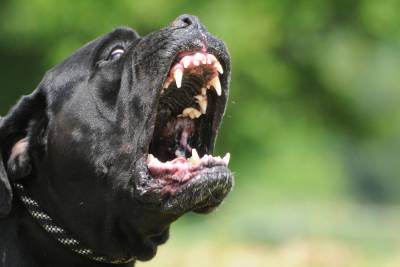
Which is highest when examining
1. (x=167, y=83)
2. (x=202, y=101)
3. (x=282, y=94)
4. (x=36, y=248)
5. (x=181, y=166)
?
(x=167, y=83)

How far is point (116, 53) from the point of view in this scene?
4.80 metres

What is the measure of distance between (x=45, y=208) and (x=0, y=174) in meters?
0.28

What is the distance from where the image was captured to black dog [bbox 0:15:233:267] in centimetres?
441

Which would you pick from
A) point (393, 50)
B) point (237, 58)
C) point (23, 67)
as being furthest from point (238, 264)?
point (393, 50)

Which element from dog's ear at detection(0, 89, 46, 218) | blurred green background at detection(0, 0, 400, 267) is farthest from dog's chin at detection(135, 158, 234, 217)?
blurred green background at detection(0, 0, 400, 267)

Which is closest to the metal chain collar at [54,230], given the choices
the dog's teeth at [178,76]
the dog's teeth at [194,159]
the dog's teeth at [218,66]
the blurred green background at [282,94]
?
the dog's teeth at [194,159]

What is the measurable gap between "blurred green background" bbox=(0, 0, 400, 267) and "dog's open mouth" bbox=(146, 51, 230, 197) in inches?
244

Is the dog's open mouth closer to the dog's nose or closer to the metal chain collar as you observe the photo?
the dog's nose

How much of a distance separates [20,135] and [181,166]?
85cm

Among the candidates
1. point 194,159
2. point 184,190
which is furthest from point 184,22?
point 184,190

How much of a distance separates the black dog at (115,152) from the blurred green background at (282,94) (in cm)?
624

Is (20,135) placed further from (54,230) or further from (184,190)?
(184,190)

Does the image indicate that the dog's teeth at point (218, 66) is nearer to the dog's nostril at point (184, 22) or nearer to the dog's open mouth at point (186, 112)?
the dog's open mouth at point (186, 112)

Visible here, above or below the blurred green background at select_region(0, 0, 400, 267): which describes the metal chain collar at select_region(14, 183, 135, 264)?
above
